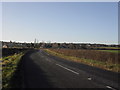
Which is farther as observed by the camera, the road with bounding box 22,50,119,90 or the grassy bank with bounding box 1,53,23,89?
the grassy bank with bounding box 1,53,23,89

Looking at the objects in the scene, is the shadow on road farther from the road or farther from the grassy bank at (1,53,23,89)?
the grassy bank at (1,53,23,89)

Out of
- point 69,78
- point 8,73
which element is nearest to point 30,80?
point 69,78

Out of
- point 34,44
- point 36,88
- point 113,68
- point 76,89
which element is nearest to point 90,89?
point 76,89

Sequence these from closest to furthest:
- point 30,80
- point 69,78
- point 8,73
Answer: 1. point 30,80
2. point 69,78
3. point 8,73

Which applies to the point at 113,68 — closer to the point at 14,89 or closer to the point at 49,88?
the point at 49,88

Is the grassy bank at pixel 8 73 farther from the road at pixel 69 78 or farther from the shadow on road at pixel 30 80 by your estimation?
the road at pixel 69 78

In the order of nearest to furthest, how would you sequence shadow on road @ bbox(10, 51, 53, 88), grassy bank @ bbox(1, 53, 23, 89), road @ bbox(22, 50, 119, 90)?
shadow on road @ bbox(10, 51, 53, 88) < road @ bbox(22, 50, 119, 90) < grassy bank @ bbox(1, 53, 23, 89)

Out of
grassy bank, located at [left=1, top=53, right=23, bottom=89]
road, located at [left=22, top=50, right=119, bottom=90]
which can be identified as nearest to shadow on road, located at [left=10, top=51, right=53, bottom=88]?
road, located at [left=22, top=50, right=119, bottom=90]

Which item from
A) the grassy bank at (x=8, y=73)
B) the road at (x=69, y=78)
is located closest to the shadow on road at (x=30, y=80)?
the road at (x=69, y=78)

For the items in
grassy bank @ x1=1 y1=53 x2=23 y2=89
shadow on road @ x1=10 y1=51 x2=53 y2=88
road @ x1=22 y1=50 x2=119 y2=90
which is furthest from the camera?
grassy bank @ x1=1 y1=53 x2=23 y2=89

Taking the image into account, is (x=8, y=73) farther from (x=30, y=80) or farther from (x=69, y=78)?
(x=69, y=78)

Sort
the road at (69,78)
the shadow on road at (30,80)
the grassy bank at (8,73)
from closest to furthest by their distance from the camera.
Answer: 1. the shadow on road at (30,80)
2. the road at (69,78)
3. the grassy bank at (8,73)

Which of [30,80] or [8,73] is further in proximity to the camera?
[8,73]

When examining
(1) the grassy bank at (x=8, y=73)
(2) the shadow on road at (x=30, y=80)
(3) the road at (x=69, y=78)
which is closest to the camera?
(2) the shadow on road at (x=30, y=80)
